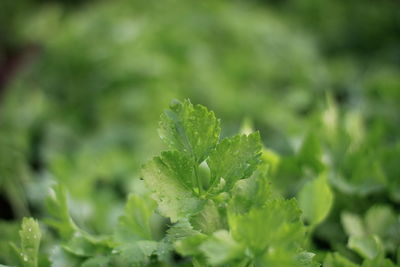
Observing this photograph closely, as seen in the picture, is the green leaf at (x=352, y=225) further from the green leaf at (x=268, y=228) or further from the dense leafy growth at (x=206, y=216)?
the green leaf at (x=268, y=228)

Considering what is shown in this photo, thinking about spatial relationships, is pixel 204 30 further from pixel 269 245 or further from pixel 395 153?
pixel 269 245

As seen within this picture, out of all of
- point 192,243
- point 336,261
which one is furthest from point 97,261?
point 336,261

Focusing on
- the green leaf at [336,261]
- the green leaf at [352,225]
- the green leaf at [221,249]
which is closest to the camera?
the green leaf at [221,249]

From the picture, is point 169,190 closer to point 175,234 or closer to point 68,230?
point 175,234

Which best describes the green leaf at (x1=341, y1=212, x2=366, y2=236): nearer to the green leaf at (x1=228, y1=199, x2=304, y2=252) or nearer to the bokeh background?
the bokeh background

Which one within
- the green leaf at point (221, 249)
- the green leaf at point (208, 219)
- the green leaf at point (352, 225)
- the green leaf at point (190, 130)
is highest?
the green leaf at point (190, 130)

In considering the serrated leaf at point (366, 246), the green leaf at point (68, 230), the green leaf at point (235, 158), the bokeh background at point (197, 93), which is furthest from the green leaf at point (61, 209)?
the serrated leaf at point (366, 246)

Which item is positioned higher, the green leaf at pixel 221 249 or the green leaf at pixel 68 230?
the green leaf at pixel 68 230

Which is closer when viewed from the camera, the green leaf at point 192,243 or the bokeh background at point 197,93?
the green leaf at point 192,243
